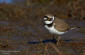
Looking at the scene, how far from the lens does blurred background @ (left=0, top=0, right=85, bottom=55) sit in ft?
31.9

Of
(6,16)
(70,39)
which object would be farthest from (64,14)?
(70,39)

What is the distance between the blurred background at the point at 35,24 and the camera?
971 centimetres

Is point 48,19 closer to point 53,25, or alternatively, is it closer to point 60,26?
point 53,25

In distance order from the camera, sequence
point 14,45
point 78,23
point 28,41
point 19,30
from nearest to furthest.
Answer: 1. point 14,45
2. point 28,41
3. point 19,30
4. point 78,23

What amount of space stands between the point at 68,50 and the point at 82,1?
19.1 ft

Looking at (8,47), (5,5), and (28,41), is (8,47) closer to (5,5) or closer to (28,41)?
(28,41)

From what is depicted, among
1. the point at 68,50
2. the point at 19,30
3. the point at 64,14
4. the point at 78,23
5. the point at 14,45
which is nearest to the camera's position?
the point at 68,50

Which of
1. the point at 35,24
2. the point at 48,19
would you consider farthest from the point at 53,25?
the point at 35,24

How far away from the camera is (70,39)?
11.3 metres

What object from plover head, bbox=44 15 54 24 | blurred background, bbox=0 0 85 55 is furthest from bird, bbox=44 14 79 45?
blurred background, bbox=0 0 85 55

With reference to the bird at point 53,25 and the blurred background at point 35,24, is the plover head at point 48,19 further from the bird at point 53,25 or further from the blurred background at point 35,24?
the blurred background at point 35,24

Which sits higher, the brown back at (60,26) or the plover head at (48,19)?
the plover head at (48,19)

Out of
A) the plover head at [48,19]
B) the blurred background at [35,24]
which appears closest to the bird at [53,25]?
the plover head at [48,19]

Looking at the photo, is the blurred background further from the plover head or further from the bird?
the plover head
